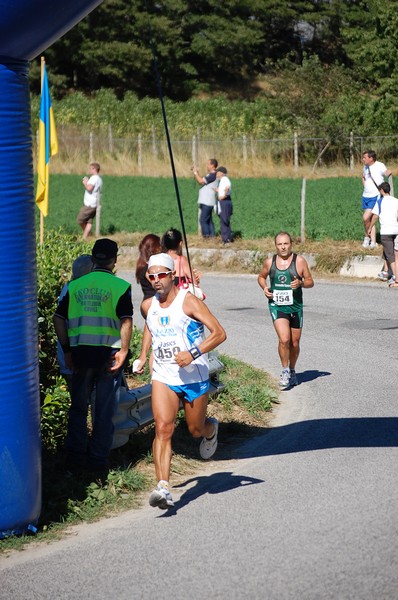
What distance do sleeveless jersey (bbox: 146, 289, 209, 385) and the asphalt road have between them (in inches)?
36.3

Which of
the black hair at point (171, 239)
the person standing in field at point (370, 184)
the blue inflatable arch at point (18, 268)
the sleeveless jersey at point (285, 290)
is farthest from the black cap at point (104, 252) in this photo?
the person standing in field at point (370, 184)

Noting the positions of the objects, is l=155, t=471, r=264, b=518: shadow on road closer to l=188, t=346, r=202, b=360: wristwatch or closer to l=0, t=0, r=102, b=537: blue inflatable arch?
l=188, t=346, r=202, b=360: wristwatch

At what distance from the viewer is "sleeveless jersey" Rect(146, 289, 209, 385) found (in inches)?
324

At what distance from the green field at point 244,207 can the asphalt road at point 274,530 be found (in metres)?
12.9

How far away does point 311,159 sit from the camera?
143ft

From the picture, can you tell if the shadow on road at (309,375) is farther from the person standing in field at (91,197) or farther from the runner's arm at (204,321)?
the person standing in field at (91,197)

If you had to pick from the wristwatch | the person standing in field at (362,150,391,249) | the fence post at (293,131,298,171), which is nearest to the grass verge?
the wristwatch

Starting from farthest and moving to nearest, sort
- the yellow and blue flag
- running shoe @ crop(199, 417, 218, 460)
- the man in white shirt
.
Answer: the man in white shirt
the yellow and blue flag
running shoe @ crop(199, 417, 218, 460)

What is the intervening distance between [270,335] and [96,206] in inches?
462

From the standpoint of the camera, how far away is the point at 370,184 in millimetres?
22266

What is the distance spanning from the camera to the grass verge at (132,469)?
7.90 meters

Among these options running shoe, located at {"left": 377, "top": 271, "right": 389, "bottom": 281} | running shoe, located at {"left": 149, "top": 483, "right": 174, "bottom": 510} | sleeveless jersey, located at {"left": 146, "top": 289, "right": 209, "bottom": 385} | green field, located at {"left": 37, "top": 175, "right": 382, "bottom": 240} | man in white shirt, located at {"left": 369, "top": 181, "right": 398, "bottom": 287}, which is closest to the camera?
running shoe, located at {"left": 149, "top": 483, "right": 174, "bottom": 510}

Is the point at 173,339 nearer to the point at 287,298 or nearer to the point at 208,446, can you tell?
the point at 208,446

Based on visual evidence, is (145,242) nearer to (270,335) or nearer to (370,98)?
(270,335)
